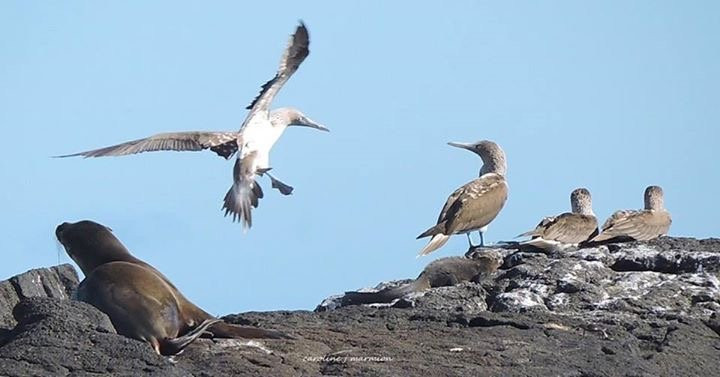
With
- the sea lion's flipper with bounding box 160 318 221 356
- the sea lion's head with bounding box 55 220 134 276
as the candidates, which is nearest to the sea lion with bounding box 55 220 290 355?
the sea lion's flipper with bounding box 160 318 221 356

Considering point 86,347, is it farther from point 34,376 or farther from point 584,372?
point 584,372

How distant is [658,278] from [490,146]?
660cm

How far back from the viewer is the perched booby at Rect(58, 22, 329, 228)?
16.3 m

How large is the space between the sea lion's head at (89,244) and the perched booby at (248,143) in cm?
281

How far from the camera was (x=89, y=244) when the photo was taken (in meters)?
12.8

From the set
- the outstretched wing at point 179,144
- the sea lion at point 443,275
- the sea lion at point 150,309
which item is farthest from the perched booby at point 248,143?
the sea lion at point 150,309

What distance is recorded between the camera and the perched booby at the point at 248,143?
16344 millimetres

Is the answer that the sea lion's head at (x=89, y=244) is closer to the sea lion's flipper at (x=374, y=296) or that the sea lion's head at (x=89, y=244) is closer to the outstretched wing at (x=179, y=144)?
the sea lion's flipper at (x=374, y=296)

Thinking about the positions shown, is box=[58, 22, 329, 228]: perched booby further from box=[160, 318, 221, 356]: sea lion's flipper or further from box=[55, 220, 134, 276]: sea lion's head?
box=[160, 318, 221, 356]: sea lion's flipper

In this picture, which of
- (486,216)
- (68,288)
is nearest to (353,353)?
(68,288)

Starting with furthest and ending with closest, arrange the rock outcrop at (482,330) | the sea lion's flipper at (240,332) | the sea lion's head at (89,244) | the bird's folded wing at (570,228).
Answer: the bird's folded wing at (570,228) < the sea lion's head at (89,244) < the sea lion's flipper at (240,332) < the rock outcrop at (482,330)

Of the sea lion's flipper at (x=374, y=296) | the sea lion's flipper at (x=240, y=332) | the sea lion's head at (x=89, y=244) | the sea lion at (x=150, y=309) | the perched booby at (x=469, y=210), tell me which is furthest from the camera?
the perched booby at (x=469, y=210)

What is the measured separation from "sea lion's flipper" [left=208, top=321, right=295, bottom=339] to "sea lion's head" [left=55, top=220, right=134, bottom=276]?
1.50 m

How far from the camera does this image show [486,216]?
62.3 feet
